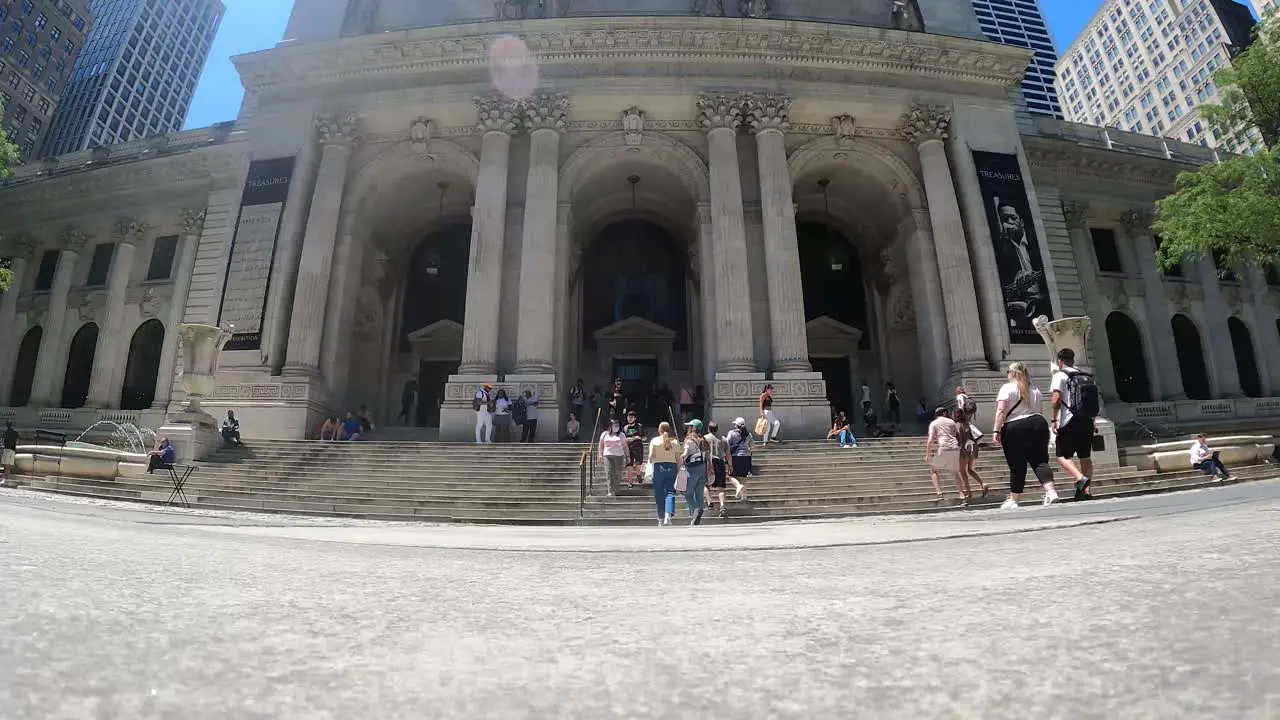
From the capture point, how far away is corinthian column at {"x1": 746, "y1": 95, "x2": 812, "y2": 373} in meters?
17.5

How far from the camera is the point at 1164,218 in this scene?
24469mm

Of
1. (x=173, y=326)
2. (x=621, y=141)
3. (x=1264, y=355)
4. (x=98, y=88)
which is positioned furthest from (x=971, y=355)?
(x=98, y=88)

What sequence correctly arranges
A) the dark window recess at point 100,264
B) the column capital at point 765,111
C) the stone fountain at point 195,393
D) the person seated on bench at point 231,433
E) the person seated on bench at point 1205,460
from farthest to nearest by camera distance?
the dark window recess at point 100,264, the column capital at point 765,111, the person seated on bench at point 231,433, the stone fountain at point 195,393, the person seated on bench at point 1205,460

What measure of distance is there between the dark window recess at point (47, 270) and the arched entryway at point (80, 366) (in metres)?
3.67

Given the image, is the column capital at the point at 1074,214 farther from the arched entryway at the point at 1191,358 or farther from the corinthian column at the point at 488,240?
the corinthian column at the point at 488,240

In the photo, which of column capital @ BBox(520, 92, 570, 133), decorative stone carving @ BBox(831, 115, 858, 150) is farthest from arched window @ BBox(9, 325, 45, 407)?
decorative stone carving @ BBox(831, 115, 858, 150)

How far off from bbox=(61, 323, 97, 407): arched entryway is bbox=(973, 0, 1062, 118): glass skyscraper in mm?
102629

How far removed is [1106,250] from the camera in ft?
84.9

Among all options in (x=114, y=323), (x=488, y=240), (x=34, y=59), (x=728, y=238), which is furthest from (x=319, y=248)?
(x=34, y=59)

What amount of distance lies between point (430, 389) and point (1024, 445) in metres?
21.9

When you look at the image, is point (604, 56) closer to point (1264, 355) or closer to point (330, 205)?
point (330, 205)

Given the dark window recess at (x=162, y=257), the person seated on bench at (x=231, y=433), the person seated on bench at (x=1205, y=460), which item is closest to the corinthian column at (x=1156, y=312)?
the person seated on bench at (x=1205, y=460)

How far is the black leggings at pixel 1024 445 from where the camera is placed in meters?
5.29

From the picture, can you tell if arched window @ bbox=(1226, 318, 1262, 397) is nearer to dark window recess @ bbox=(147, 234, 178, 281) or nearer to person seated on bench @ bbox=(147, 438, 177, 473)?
person seated on bench @ bbox=(147, 438, 177, 473)
